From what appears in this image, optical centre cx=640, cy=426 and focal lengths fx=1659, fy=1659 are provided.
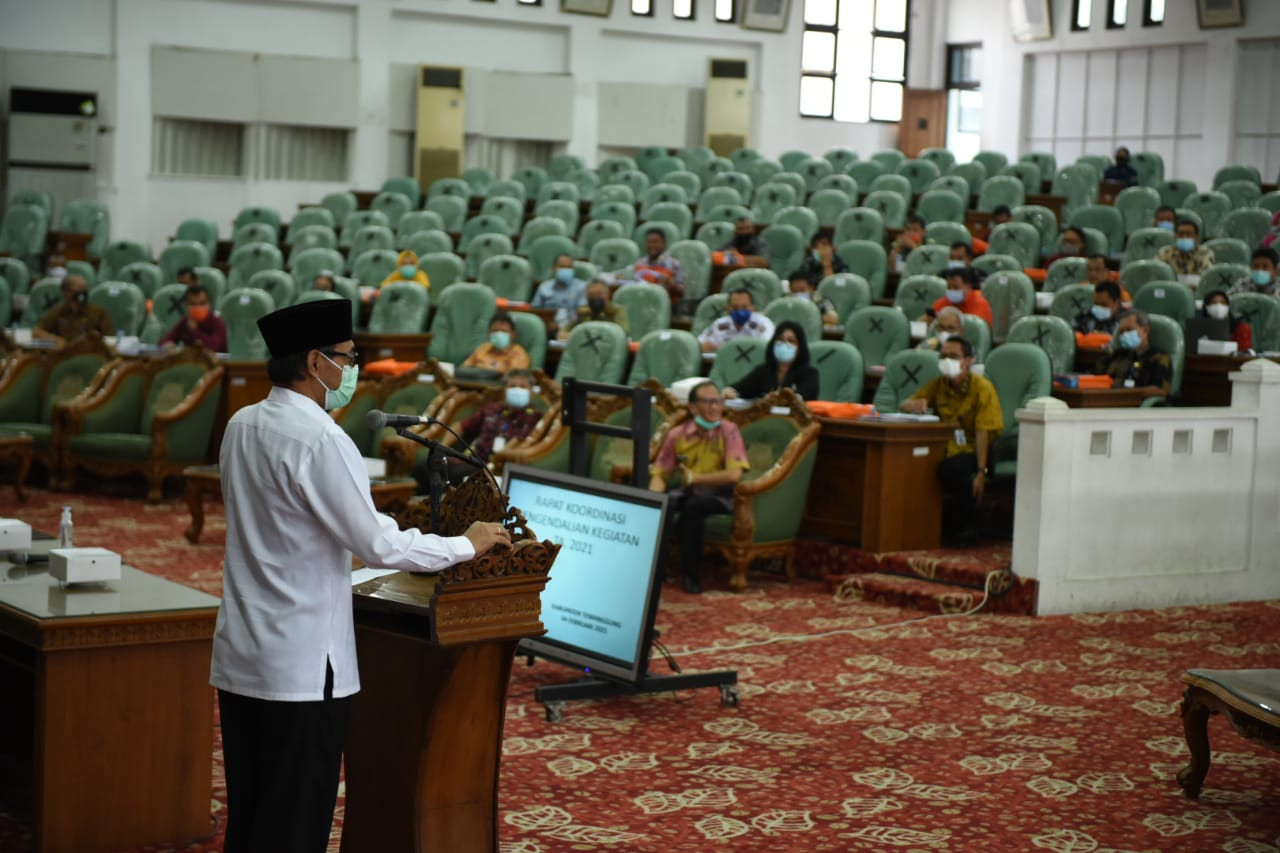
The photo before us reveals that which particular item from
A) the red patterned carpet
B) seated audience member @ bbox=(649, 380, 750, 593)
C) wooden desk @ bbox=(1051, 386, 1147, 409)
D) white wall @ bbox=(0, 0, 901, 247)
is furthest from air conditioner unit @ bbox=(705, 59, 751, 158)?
the red patterned carpet

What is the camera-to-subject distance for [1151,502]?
7.77m

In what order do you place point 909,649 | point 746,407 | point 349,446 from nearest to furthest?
point 349,446 → point 909,649 → point 746,407

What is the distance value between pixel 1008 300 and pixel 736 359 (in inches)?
109

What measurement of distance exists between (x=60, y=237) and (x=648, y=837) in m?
15.0

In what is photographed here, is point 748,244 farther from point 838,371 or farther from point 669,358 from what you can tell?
point 838,371

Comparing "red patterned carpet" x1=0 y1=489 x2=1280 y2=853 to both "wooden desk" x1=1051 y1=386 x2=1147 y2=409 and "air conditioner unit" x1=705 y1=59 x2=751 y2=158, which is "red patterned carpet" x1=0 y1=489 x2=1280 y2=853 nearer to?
"wooden desk" x1=1051 y1=386 x2=1147 y2=409

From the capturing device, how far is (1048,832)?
4492 mm

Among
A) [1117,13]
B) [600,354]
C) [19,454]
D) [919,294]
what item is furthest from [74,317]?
[1117,13]

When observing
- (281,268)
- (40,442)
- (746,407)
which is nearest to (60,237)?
(281,268)

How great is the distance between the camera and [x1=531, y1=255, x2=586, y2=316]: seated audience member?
41.9ft

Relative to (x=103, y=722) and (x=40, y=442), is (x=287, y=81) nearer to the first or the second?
(x=40, y=442)

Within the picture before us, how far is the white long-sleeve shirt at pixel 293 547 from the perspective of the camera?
301 cm

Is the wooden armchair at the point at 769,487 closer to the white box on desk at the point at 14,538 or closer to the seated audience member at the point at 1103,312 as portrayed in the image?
the seated audience member at the point at 1103,312

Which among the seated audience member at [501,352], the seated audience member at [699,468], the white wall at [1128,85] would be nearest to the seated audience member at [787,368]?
the seated audience member at [699,468]
